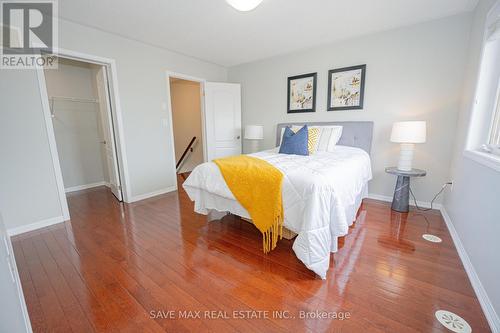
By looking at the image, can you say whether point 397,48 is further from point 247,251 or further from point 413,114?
point 247,251

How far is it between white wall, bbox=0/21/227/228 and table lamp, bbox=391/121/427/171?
340 centimetres

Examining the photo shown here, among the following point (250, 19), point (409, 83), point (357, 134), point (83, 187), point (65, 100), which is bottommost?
point (83, 187)

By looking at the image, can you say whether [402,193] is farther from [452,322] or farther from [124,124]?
[124,124]

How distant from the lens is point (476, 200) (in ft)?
5.24

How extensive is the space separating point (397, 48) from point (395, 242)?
2486mm

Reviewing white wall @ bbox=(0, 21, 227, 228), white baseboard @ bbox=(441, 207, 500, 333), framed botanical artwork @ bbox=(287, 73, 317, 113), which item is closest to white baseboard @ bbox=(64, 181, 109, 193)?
white wall @ bbox=(0, 21, 227, 228)

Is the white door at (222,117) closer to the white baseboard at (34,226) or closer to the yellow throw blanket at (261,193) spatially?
the yellow throw blanket at (261,193)

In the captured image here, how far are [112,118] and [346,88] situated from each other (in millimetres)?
3523

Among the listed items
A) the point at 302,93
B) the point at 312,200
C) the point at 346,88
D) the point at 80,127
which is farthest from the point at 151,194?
the point at 346,88

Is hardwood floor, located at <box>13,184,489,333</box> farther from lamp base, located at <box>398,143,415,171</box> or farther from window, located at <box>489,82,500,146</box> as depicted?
window, located at <box>489,82,500,146</box>

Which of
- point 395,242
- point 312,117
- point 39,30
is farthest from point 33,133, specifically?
point 395,242

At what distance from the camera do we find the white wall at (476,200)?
125cm

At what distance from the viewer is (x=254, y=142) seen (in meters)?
4.25

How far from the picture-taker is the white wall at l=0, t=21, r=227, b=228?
7.29 ft
